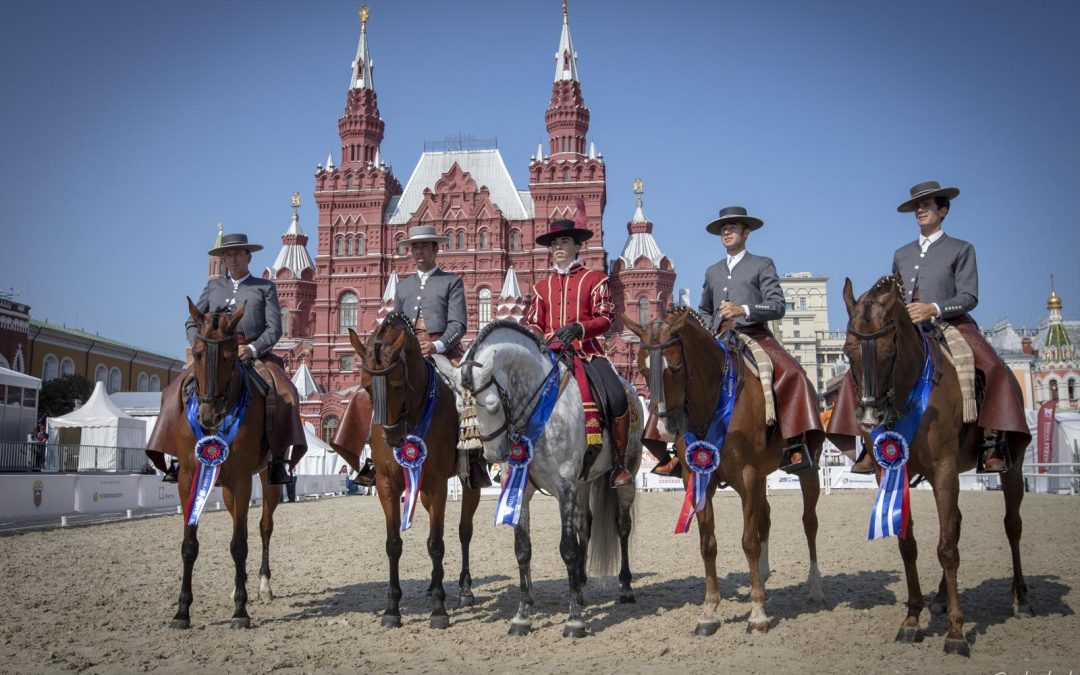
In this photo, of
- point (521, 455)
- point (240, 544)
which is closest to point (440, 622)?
point (521, 455)

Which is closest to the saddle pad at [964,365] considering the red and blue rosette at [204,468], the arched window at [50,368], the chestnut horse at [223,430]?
the chestnut horse at [223,430]

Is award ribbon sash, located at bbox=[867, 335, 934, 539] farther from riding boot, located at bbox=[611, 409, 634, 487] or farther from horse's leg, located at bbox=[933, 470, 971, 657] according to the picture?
riding boot, located at bbox=[611, 409, 634, 487]

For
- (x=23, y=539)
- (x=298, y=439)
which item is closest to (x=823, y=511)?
(x=298, y=439)

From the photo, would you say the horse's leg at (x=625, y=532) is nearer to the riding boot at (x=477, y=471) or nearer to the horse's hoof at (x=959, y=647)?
the riding boot at (x=477, y=471)

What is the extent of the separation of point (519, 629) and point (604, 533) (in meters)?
1.86

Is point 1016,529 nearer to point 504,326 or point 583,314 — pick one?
point 583,314

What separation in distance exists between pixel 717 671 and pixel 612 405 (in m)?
2.67

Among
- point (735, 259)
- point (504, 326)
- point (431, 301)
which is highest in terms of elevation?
point (735, 259)

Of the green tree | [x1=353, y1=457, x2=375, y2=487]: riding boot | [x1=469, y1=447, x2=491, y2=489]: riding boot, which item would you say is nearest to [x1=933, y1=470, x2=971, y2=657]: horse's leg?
[x1=469, y1=447, x2=491, y2=489]: riding boot

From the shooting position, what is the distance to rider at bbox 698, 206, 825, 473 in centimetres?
670

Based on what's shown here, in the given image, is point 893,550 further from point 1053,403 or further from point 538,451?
point 1053,403

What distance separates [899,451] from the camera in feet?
19.7

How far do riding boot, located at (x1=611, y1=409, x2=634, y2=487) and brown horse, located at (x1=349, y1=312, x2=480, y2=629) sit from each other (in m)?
1.53

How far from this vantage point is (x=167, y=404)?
7.55 metres
